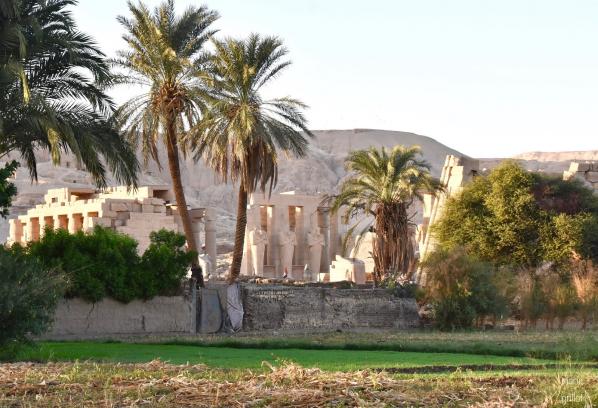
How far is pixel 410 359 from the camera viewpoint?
794 inches

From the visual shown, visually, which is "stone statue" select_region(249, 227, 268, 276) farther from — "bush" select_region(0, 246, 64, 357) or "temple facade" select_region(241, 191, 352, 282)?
"bush" select_region(0, 246, 64, 357)

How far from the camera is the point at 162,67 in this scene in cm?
3384

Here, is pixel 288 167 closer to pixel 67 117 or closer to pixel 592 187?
pixel 592 187

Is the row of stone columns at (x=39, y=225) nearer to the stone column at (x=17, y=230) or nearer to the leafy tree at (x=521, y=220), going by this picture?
the stone column at (x=17, y=230)

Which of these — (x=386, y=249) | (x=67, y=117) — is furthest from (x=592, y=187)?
(x=67, y=117)

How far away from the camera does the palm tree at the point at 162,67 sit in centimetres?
3375

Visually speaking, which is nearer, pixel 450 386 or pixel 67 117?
pixel 450 386

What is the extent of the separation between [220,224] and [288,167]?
36464 millimetres

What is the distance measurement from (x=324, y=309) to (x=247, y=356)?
12844 mm

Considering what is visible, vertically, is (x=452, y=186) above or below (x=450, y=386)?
above

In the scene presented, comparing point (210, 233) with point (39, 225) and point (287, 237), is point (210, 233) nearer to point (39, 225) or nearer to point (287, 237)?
point (287, 237)

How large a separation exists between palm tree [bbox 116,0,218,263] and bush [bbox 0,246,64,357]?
48.5 ft

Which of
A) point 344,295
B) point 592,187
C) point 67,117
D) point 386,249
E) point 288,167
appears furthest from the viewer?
point 288,167

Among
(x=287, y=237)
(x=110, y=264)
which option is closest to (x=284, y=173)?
(x=287, y=237)
